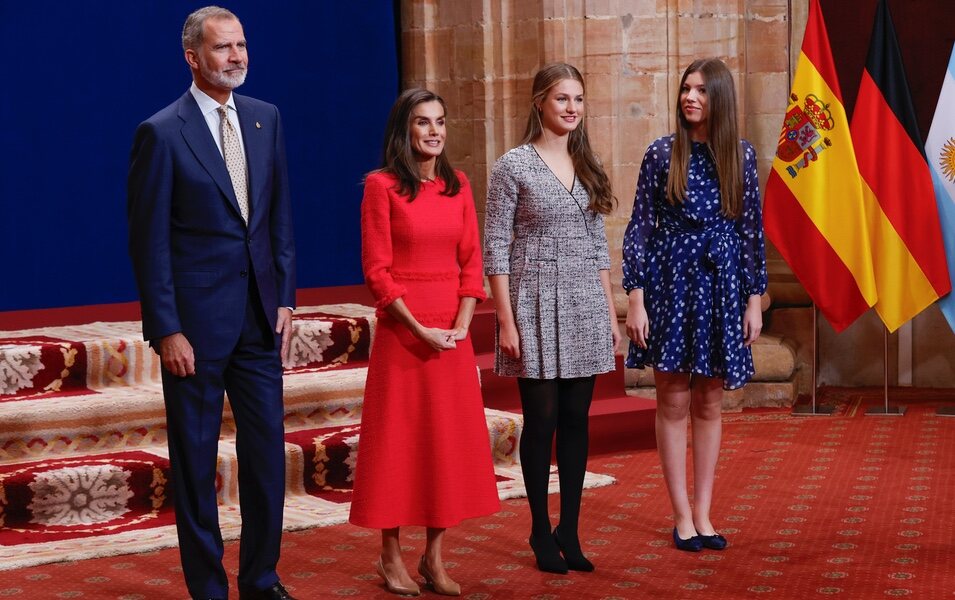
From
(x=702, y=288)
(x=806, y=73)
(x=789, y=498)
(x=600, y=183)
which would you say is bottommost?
(x=789, y=498)

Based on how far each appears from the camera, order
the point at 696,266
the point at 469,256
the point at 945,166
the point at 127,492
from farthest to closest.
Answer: the point at 945,166 → the point at 127,492 → the point at 696,266 → the point at 469,256

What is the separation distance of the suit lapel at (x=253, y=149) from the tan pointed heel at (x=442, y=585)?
1.17 metres

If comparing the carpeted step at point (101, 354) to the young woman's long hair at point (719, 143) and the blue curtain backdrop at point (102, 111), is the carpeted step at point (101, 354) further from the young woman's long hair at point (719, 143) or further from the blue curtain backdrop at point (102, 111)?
the young woman's long hair at point (719, 143)

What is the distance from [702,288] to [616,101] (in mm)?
3136

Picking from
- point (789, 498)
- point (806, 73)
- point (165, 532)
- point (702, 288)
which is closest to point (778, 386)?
point (806, 73)

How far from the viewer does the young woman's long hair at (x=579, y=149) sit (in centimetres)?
428

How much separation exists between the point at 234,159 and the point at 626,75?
161 inches

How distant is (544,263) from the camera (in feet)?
14.1

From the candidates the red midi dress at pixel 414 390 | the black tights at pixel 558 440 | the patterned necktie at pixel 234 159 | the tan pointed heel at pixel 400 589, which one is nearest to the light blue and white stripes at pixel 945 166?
the black tights at pixel 558 440

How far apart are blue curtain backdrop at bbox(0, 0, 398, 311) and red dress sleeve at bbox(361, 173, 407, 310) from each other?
3.46m

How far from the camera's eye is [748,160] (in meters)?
Result: 4.52

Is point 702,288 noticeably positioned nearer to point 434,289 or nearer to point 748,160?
point 748,160

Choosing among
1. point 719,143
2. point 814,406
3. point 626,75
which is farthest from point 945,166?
point 719,143

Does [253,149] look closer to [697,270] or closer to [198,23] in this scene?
[198,23]
